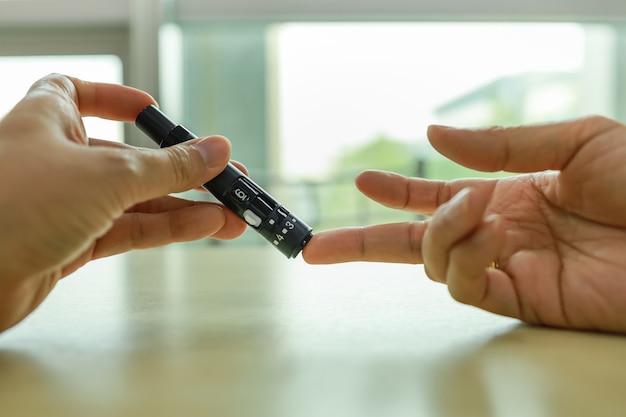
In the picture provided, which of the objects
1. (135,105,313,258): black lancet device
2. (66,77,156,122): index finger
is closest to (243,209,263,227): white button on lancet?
(135,105,313,258): black lancet device

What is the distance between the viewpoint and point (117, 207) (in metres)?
0.45

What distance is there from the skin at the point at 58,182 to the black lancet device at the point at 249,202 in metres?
0.03

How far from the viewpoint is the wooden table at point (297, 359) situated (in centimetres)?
33

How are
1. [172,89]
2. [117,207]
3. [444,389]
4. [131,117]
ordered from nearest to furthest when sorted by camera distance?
1. [444,389]
2. [117,207]
3. [131,117]
4. [172,89]

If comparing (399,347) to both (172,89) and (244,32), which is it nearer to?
(172,89)

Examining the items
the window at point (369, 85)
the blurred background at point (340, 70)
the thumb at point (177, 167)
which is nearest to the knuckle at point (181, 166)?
the thumb at point (177, 167)

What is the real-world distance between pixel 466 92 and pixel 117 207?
1.34 m

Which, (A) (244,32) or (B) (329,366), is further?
(A) (244,32)

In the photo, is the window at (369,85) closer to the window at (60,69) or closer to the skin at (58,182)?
the window at (60,69)

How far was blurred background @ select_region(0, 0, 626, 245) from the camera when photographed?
150cm

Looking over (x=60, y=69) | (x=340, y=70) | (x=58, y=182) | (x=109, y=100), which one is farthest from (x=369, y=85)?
(x=58, y=182)

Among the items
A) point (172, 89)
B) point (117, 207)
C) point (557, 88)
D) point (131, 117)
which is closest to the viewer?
point (117, 207)

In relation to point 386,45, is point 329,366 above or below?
below

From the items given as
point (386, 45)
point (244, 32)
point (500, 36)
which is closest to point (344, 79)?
point (386, 45)
